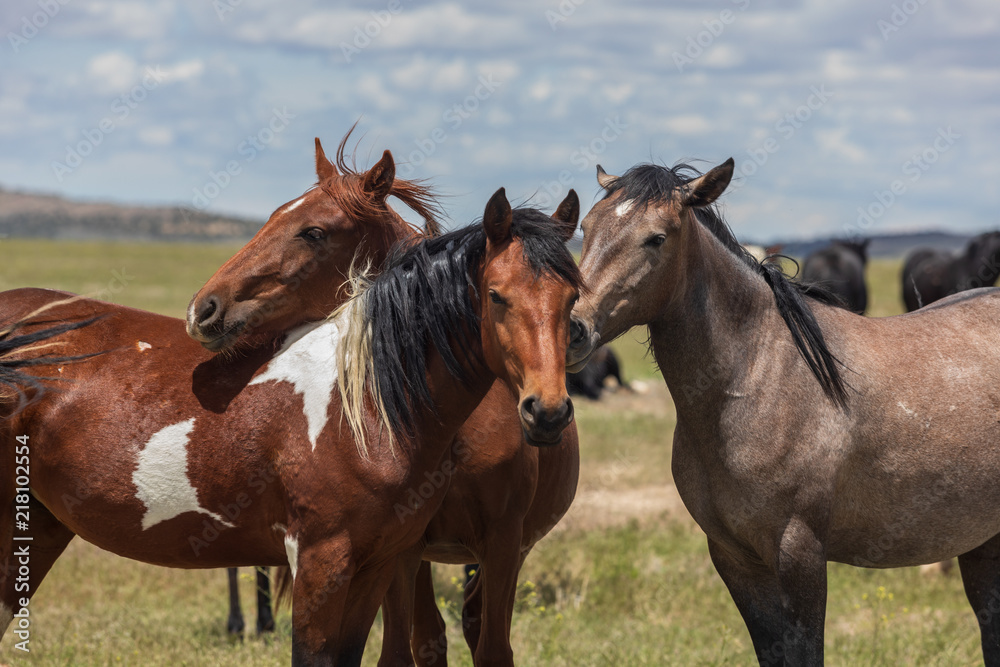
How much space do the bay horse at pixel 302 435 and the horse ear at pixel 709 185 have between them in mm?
710

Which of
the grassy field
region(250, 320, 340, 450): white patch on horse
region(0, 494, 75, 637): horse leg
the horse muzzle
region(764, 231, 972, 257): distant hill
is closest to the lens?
the horse muzzle

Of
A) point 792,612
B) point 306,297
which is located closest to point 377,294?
point 306,297

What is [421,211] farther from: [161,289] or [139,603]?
[161,289]

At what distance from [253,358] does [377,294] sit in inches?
26.4

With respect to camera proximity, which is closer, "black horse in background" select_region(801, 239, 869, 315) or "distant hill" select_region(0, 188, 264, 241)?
"black horse in background" select_region(801, 239, 869, 315)

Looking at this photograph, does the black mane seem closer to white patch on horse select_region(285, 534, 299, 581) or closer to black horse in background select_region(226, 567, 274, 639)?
white patch on horse select_region(285, 534, 299, 581)

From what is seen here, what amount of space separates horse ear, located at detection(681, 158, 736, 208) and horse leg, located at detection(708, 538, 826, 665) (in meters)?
1.45

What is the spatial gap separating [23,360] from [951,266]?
14189mm

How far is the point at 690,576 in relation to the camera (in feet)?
24.5

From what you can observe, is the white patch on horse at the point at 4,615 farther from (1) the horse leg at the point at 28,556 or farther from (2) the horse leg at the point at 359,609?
(2) the horse leg at the point at 359,609

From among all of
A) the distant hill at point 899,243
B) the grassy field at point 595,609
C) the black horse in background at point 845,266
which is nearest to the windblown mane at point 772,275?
the distant hill at point 899,243

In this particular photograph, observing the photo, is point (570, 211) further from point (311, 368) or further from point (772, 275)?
point (311, 368)

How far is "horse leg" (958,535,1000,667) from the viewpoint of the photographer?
457cm

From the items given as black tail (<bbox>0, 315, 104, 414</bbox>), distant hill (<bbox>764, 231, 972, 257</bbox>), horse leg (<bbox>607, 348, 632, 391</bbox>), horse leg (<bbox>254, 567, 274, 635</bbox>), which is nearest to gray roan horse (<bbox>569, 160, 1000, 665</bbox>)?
distant hill (<bbox>764, 231, 972, 257</bbox>)
